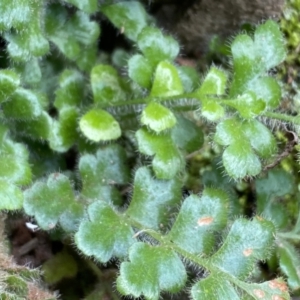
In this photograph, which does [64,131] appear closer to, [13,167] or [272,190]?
[13,167]

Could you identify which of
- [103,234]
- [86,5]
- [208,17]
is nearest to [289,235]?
[103,234]

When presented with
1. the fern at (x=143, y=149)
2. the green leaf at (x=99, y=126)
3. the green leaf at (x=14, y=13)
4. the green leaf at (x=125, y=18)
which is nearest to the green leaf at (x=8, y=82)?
the fern at (x=143, y=149)

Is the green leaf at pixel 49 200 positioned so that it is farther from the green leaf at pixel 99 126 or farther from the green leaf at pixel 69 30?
the green leaf at pixel 69 30

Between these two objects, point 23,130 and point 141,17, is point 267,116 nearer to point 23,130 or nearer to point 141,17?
point 141,17

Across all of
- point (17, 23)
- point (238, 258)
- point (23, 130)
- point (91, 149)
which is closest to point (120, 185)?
point (91, 149)

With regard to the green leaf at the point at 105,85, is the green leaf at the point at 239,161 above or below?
above
